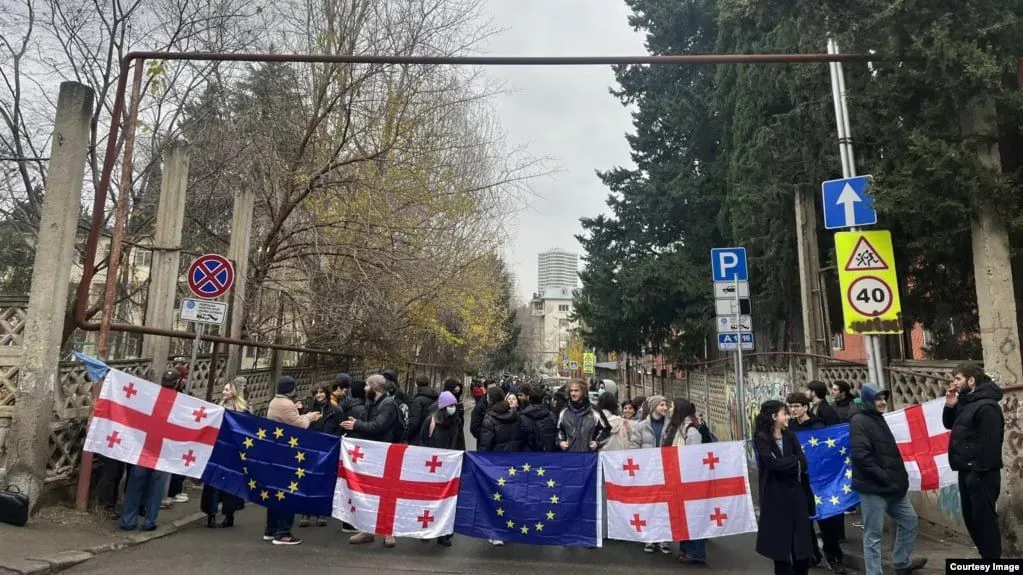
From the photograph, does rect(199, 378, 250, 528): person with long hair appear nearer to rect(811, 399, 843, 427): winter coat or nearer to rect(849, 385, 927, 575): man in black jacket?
rect(849, 385, 927, 575): man in black jacket

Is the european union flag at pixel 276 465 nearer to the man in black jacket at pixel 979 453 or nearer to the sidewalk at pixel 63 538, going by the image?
the sidewalk at pixel 63 538

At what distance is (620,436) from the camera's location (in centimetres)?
755

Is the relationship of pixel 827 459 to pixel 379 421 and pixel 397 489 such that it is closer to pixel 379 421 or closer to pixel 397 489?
pixel 397 489

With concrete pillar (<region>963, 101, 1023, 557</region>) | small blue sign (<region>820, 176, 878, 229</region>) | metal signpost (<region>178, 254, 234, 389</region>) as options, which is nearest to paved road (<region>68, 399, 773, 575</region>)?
metal signpost (<region>178, 254, 234, 389</region>)

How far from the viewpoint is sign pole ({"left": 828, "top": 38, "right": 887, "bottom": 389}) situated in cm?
757

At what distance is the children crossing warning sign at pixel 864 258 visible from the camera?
7496 mm

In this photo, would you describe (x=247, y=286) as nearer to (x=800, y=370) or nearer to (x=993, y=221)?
(x=800, y=370)

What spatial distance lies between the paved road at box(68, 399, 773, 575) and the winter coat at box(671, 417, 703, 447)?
4.31 feet

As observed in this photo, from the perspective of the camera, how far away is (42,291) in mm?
6875

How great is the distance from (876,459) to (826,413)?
6.96 feet

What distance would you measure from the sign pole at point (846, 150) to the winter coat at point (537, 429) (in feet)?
13.9

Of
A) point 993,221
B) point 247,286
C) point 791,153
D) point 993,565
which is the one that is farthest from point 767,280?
point 247,286

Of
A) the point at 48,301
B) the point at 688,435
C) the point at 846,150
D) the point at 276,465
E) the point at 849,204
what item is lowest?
the point at 276,465

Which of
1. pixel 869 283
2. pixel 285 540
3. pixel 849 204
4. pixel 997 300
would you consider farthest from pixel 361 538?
pixel 997 300
